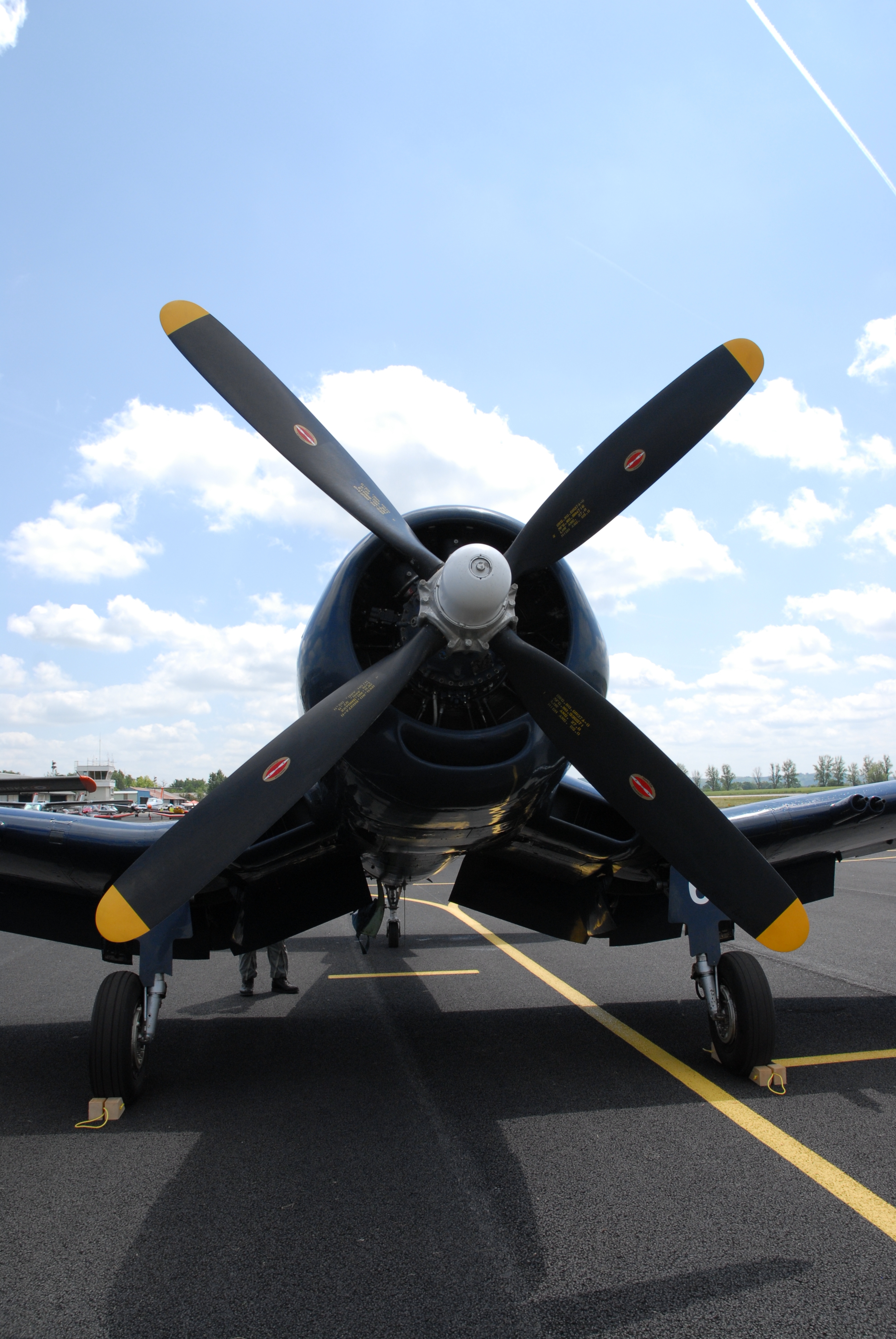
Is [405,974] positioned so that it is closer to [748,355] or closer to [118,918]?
[118,918]

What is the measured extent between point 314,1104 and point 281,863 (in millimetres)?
1587

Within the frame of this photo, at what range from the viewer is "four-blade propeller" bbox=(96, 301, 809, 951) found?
3.27m

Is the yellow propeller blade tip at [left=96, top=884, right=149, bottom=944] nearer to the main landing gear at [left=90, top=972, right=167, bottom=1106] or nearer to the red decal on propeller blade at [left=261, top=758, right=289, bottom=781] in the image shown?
the red decal on propeller blade at [left=261, top=758, right=289, bottom=781]

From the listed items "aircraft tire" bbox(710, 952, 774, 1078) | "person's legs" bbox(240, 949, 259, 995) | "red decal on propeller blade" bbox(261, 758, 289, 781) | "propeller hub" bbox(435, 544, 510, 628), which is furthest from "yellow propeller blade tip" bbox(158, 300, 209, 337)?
"person's legs" bbox(240, 949, 259, 995)

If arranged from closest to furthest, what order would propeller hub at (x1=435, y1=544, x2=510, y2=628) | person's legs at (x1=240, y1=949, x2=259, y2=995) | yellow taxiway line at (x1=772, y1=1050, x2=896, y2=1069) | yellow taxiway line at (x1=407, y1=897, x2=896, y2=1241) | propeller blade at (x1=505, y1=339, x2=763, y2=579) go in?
yellow taxiway line at (x1=407, y1=897, x2=896, y2=1241)
propeller hub at (x1=435, y1=544, x2=510, y2=628)
propeller blade at (x1=505, y1=339, x2=763, y2=579)
yellow taxiway line at (x1=772, y1=1050, x2=896, y2=1069)
person's legs at (x1=240, y1=949, x2=259, y2=995)

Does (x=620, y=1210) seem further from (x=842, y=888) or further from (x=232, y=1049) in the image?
(x=842, y=888)

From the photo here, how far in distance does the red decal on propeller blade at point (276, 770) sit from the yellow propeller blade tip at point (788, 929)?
91.5 inches

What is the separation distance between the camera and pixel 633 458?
390 cm

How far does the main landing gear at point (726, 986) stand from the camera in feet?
14.6

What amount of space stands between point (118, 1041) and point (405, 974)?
4311 millimetres

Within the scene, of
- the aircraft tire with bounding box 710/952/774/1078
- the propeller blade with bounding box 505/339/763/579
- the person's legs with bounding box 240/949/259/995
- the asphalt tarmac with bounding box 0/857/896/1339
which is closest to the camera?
the asphalt tarmac with bounding box 0/857/896/1339

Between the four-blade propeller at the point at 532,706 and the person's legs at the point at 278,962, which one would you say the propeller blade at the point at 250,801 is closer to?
the four-blade propeller at the point at 532,706

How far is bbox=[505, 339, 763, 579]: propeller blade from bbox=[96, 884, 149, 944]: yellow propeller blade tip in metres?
2.38

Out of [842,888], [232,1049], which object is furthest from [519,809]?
[842,888]
